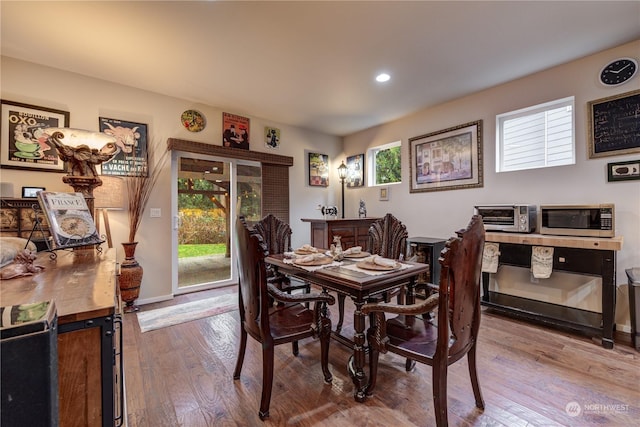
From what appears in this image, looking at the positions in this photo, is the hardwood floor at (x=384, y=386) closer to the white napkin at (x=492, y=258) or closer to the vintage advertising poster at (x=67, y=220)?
the white napkin at (x=492, y=258)

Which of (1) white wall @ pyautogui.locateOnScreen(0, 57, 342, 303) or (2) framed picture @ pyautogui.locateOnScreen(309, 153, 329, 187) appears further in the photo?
(2) framed picture @ pyautogui.locateOnScreen(309, 153, 329, 187)

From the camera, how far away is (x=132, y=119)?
3264mm

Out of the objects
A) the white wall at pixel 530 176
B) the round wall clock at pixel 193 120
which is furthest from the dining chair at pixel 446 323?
the round wall clock at pixel 193 120

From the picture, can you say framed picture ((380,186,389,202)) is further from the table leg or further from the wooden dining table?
the table leg

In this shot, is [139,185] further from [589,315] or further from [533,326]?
[589,315]

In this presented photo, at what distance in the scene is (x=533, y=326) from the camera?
267cm

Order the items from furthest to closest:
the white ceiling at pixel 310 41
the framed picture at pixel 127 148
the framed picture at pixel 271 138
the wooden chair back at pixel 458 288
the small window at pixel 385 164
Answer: the small window at pixel 385 164, the framed picture at pixel 271 138, the framed picture at pixel 127 148, the white ceiling at pixel 310 41, the wooden chair back at pixel 458 288

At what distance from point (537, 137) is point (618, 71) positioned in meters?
0.78

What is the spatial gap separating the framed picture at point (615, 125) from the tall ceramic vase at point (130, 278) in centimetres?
498

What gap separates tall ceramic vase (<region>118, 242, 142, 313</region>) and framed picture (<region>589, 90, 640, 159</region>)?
4976mm

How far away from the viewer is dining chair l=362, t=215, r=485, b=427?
4.18 feet

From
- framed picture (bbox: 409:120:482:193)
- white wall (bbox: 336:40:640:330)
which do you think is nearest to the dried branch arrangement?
white wall (bbox: 336:40:640:330)

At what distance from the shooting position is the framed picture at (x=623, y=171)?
2373mm

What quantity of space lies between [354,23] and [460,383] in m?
2.80
